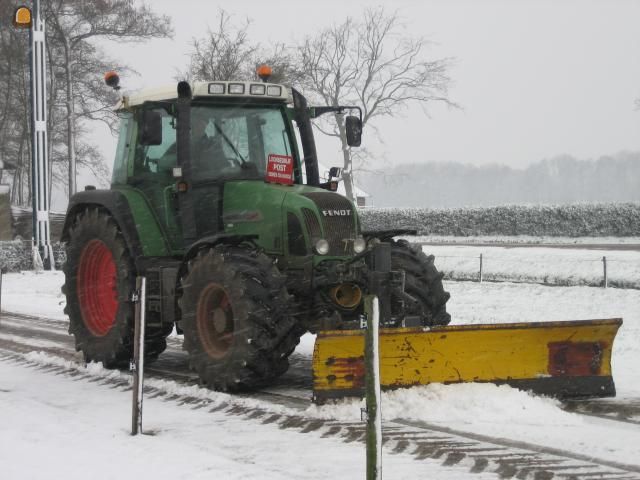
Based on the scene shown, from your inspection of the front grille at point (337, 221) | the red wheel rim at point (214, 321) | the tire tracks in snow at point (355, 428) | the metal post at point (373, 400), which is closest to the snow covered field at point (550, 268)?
the tire tracks in snow at point (355, 428)

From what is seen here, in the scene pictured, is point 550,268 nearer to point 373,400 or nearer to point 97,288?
point 97,288

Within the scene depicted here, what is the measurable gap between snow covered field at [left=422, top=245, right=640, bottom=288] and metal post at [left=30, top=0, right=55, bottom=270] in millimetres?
10327

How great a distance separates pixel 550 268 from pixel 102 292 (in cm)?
1174

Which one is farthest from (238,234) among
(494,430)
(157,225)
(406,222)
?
(406,222)

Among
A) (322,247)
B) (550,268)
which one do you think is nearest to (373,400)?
(322,247)

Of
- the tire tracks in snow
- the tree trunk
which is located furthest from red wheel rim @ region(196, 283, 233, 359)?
the tree trunk

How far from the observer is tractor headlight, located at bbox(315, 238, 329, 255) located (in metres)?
7.69

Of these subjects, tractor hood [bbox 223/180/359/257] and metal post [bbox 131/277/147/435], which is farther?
tractor hood [bbox 223/180/359/257]

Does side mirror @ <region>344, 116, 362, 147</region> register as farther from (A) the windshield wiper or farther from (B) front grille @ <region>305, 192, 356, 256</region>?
(A) the windshield wiper

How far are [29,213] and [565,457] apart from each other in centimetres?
3123

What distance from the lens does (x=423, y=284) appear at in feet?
26.6

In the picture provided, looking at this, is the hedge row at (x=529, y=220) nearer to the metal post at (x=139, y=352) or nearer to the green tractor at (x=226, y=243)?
the green tractor at (x=226, y=243)

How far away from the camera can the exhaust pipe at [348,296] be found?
25.4 ft

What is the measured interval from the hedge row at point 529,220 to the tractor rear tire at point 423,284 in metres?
23.3
